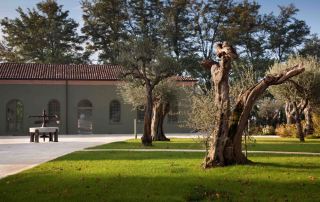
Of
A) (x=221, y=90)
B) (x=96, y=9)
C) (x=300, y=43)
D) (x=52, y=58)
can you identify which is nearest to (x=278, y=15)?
(x=300, y=43)

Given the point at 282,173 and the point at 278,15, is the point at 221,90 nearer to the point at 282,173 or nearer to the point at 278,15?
the point at 282,173

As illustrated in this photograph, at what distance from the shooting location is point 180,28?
Answer: 5025 centimetres

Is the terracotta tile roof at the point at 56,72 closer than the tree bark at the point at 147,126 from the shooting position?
No

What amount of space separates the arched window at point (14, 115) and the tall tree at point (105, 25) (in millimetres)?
14680

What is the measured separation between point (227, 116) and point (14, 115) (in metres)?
30.4

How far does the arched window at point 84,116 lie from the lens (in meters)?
40.6

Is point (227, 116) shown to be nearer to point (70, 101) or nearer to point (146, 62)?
point (146, 62)

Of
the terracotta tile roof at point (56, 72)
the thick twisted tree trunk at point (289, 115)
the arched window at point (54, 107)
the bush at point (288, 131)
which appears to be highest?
the terracotta tile roof at point (56, 72)

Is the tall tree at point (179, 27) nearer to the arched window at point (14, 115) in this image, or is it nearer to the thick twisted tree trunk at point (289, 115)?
the thick twisted tree trunk at point (289, 115)

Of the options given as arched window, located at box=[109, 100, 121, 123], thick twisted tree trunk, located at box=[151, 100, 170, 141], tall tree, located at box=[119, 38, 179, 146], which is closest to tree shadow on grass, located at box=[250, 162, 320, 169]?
tall tree, located at box=[119, 38, 179, 146]

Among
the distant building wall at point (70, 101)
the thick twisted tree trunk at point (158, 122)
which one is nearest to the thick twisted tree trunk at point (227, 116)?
the thick twisted tree trunk at point (158, 122)

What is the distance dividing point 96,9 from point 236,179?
44.6m

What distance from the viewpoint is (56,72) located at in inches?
1604

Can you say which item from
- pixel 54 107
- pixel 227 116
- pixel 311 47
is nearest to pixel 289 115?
pixel 311 47
